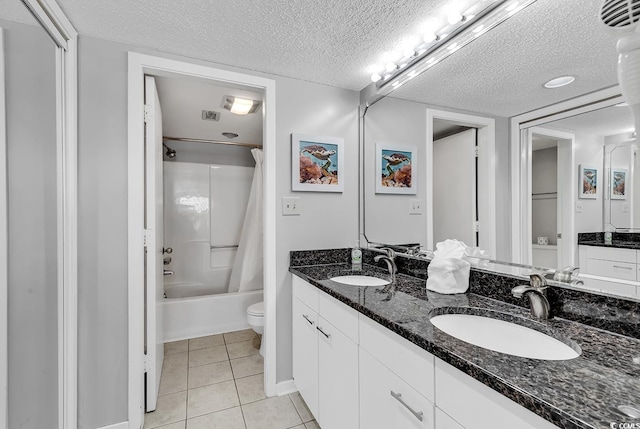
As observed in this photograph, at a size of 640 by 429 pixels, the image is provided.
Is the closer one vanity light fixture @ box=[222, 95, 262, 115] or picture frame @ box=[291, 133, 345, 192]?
picture frame @ box=[291, 133, 345, 192]

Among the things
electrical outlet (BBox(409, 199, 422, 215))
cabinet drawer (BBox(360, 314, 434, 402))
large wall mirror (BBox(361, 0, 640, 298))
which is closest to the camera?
cabinet drawer (BBox(360, 314, 434, 402))

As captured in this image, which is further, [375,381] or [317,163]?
[317,163]

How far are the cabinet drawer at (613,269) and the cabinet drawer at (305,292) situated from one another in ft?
3.67

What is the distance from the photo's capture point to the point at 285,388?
192 cm

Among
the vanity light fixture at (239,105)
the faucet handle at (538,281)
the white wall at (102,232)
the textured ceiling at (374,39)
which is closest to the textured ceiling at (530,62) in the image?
the textured ceiling at (374,39)

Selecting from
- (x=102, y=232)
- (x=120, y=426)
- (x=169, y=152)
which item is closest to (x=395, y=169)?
(x=102, y=232)

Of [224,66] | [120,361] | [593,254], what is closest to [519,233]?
[593,254]

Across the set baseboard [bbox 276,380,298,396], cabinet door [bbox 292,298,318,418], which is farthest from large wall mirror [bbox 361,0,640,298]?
baseboard [bbox 276,380,298,396]

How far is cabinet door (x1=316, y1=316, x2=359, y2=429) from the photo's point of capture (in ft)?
3.95

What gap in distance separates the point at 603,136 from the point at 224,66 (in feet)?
6.03

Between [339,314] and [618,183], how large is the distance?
108 centimetres

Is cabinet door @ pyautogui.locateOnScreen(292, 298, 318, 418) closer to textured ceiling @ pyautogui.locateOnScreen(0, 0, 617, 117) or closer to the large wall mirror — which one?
the large wall mirror

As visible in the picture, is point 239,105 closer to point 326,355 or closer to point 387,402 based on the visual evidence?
point 326,355

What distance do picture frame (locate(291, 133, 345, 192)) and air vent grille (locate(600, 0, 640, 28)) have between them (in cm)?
144
